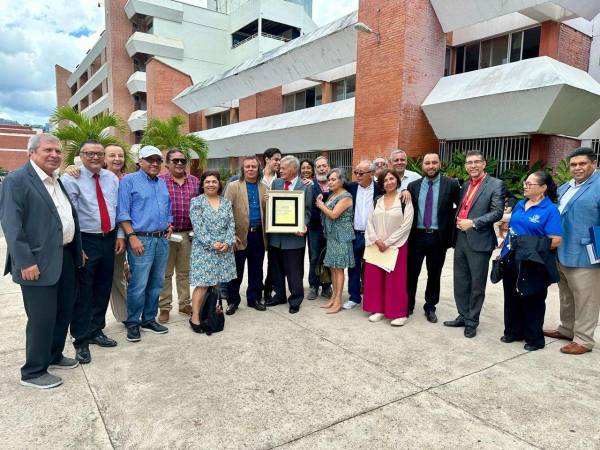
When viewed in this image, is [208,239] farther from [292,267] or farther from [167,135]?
[167,135]

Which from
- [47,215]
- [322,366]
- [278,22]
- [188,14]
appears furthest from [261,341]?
[188,14]

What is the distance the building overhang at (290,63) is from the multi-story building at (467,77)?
0.27 ft

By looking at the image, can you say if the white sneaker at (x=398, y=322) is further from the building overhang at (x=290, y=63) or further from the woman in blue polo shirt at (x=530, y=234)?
the building overhang at (x=290, y=63)

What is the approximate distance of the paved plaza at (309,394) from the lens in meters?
2.50

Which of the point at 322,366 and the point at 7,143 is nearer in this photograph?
the point at 322,366

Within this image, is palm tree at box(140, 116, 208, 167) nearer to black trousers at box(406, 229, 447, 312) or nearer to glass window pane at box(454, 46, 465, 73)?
glass window pane at box(454, 46, 465, 73)

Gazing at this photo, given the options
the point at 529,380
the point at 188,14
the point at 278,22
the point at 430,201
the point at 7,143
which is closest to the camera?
the point at 529,380

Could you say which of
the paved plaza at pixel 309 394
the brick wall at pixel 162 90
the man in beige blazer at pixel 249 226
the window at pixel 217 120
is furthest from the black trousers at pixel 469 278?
the brick wall at pixel 162 90

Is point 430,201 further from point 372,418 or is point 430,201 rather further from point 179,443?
point 179,443

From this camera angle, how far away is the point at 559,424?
265 centimetres

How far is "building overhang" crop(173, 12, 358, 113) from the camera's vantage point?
15.1 meters

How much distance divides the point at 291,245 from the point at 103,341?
226cm

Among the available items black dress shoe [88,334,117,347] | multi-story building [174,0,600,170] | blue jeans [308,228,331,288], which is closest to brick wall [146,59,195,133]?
multi-story building [174,0,600,170]

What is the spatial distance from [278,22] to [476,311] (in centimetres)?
2888
